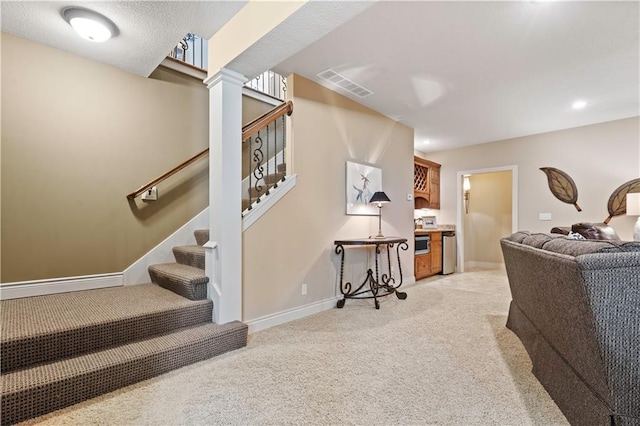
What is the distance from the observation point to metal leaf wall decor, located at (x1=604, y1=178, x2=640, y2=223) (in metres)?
4.52

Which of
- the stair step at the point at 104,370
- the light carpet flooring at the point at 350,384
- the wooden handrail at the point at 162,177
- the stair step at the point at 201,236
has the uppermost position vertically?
the wooden handrail at the point at 162,177

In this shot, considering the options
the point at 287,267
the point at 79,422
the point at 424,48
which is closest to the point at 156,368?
the point at 79,422

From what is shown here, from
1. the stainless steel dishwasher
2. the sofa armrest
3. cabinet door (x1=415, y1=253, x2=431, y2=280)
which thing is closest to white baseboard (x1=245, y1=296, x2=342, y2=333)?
cabinet door (x1=415, y1=253, x2=431, y2=280)

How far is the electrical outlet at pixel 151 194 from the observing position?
3.31m

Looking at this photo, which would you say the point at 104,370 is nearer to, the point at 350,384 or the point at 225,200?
the point at 225,200

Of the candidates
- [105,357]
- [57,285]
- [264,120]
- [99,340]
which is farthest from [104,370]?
[264,120]

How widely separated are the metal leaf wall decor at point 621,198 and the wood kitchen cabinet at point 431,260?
2547mm

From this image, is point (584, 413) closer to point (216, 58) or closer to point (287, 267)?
point (287, 267)

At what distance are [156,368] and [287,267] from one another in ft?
4.80

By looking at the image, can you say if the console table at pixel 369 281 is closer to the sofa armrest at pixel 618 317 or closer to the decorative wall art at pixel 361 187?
the decorative wall art at pixel 361 187

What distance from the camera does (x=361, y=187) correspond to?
409 cm

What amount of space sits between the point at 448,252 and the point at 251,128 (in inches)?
192

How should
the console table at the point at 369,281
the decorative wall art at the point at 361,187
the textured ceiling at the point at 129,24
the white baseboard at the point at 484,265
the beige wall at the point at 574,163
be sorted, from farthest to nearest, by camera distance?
the white baseboard at the point at 484,265, the beige wall at the point at 574,163, the decorative wall art at the point at 361,187, the console table at the point at 369,281, the textured ceiling at the point at 129,24

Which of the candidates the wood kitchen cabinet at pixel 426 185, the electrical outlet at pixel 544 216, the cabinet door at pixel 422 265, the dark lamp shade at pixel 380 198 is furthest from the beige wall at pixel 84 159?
the electrical outlet at pixel 544 216
